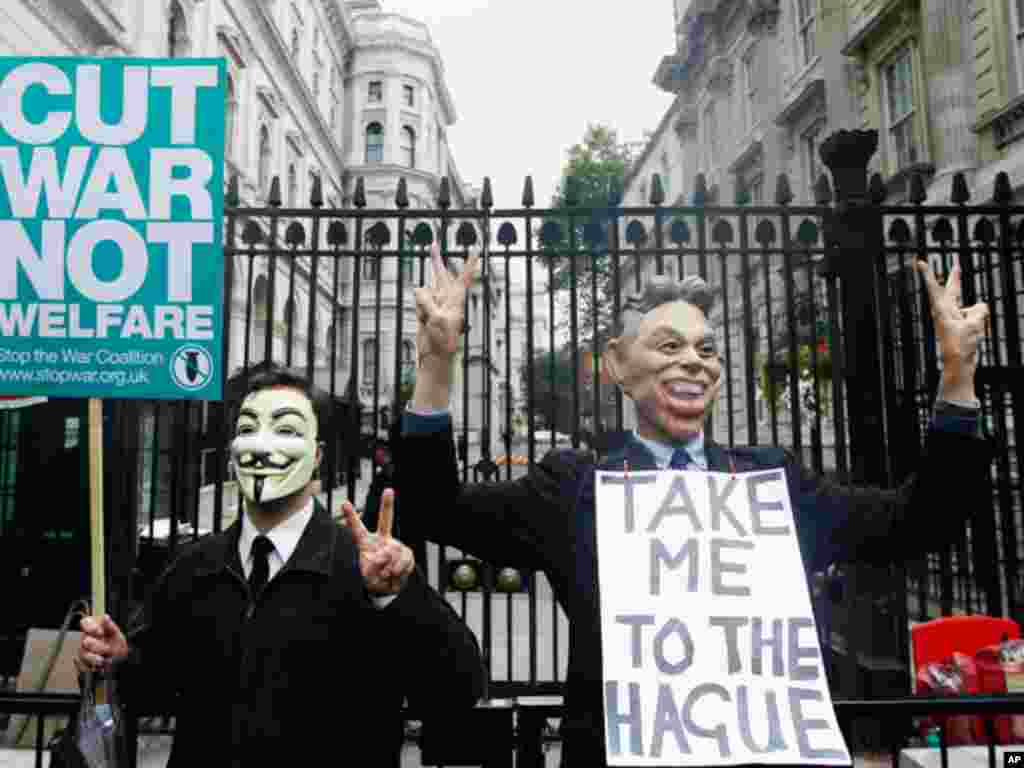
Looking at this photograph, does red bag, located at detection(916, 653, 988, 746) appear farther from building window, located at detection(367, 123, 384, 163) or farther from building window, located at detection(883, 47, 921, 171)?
building window, located at detection(367, 123, 384, 163)

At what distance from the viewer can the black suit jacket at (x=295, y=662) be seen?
72.8 inches

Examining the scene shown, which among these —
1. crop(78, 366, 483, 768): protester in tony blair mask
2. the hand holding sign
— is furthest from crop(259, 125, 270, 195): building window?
the hand holding sign

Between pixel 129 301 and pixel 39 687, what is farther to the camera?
pixel 39 687

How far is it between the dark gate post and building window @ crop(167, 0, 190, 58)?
14623 millimetres

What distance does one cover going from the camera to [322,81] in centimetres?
3347

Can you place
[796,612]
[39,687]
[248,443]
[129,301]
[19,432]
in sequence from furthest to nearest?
[19,432], [39,687], [129,301], [248,443], [796,612]

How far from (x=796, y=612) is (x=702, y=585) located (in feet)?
0.74

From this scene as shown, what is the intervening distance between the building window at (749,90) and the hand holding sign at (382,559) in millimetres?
19374

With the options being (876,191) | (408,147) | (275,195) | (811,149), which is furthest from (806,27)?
(408,147)

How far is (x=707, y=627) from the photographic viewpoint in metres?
1.78

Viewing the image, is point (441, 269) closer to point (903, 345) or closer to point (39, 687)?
point (903, 345)

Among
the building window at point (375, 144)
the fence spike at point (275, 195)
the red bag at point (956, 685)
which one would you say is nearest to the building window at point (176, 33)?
the fence spike at point (275, 195)

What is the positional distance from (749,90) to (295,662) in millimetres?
20640

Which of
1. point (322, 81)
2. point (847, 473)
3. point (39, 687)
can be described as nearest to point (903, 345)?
point (847, 473)
